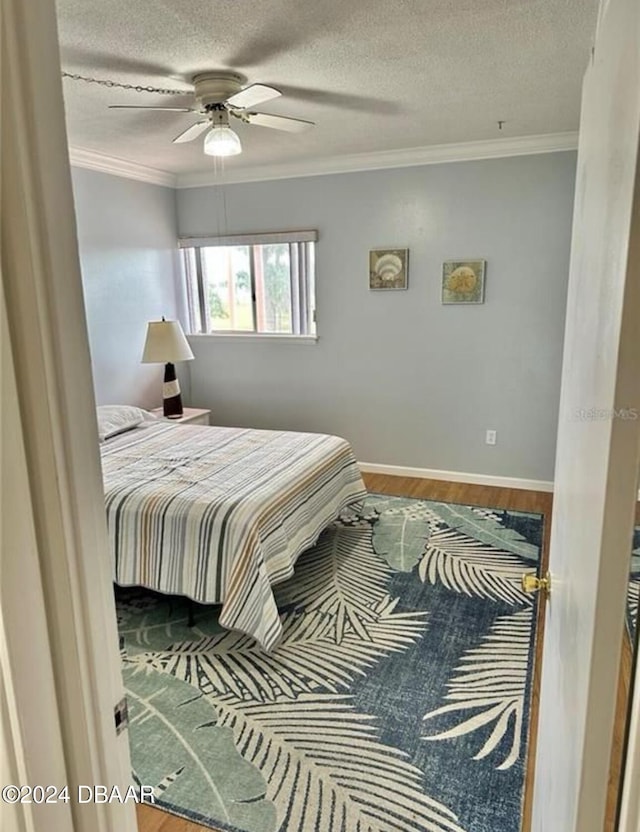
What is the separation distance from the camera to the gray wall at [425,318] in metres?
3.88

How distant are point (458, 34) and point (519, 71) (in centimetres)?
56

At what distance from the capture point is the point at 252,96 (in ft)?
7.95

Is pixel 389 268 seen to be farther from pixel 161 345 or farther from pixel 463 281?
pixel 161 345

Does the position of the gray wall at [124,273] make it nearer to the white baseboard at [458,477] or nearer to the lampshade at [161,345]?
the lampshade at [161,345]

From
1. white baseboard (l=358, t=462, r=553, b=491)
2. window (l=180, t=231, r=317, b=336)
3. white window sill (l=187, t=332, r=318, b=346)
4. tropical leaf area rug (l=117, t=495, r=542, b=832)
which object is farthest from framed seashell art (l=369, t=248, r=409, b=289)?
tropical leaf area rug (l=117, t=495, r=542, b=832)

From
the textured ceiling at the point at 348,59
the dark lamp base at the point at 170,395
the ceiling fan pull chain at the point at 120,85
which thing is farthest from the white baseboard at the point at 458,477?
the ceiling fan pull chain at the point at 120,85

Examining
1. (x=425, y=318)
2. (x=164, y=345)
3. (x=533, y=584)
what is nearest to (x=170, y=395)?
(x=164, y=345)

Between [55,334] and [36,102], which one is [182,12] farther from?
[55,334]

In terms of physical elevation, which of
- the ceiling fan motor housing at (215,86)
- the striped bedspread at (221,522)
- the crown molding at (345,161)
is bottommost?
the striped bedspread at (221,522)

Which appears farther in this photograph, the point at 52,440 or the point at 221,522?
the point at 221,522

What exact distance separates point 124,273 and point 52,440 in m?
4.01

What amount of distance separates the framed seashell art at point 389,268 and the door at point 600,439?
3.17 meters

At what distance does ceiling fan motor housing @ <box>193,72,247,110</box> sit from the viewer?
2.46 metres

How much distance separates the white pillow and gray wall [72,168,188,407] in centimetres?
47
